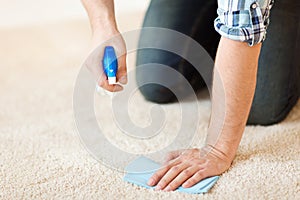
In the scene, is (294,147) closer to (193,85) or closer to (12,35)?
(193,85)

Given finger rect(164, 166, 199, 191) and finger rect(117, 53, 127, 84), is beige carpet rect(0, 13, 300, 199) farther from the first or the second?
finger rect(117, 53, 127, 84)

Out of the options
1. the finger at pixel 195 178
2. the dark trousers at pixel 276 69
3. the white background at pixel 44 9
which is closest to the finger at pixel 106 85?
the finger at pixel 195 178

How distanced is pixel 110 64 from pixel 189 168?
0.24m

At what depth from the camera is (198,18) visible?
4.46ft

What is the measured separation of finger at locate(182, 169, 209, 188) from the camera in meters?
0.95

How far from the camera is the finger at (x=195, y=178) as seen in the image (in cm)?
95

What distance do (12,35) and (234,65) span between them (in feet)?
3.72

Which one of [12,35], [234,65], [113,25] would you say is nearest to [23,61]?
[12,35]

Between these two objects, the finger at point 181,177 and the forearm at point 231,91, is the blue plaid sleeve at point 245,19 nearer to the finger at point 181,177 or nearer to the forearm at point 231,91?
the forearm at point 231,91

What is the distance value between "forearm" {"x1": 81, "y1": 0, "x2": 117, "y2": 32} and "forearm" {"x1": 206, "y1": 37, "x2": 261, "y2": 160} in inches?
8.5

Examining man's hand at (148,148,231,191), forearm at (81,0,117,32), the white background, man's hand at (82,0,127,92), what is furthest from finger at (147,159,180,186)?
the white background

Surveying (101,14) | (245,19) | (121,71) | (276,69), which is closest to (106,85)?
(121,71)

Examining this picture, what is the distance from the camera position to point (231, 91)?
96 centimetres

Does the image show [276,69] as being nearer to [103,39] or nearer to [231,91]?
[231,91]
